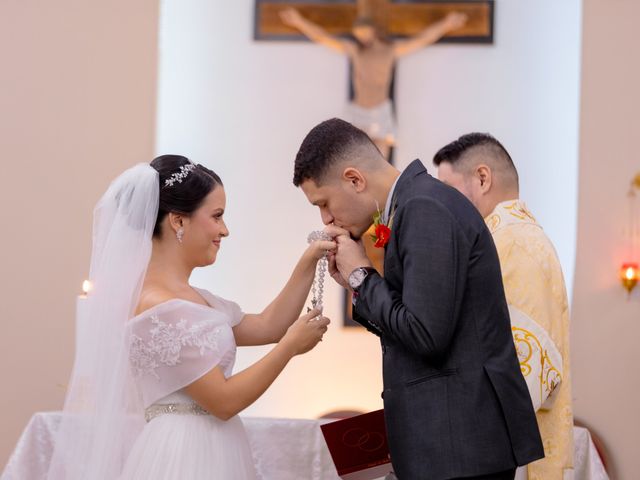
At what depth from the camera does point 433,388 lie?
82.4 inches

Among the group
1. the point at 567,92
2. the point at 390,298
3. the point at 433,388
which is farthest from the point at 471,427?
the point at 567,92

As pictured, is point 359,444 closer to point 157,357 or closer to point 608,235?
point 157,357

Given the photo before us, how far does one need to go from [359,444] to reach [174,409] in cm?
61

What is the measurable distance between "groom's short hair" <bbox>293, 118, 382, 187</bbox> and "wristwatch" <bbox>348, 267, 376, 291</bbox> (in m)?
0.34

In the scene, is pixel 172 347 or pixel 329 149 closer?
pixel 329 149

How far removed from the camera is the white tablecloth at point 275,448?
3.80m

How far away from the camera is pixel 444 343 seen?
203 cm

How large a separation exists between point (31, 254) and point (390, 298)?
13.4ft

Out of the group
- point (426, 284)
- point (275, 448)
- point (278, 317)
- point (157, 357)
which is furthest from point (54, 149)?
point (426, 284)

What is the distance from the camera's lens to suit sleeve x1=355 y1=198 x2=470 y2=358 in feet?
6.60

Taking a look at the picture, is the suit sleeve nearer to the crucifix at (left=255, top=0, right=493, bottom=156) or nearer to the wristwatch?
the wristwatch

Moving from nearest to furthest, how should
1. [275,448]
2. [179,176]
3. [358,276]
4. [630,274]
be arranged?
1. [358,276]
2. [179,176]
3. [275,448]
4. [630,274]

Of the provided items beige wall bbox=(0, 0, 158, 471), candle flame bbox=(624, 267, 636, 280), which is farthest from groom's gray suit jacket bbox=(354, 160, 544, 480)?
beige wall bbox=(0, 0, 158, 471)

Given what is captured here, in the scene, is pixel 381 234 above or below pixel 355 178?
below
